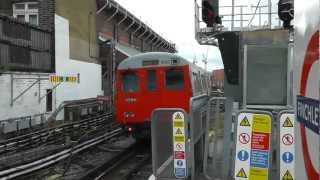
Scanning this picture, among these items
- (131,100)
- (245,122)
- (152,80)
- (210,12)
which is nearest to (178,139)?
(245,122)

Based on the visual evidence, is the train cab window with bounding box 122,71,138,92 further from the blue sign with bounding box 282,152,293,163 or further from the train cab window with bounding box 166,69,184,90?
the blue sign with bounding box 282,152,293,163

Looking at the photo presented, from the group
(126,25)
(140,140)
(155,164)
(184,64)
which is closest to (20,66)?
(140,140)

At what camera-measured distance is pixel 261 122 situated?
6289mm

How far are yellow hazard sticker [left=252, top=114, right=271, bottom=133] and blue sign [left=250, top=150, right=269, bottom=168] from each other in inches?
11.4

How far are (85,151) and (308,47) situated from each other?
15470 millimetres

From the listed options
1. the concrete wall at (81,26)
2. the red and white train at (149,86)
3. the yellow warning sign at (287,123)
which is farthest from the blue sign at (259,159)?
the concrete wall at (81,26)

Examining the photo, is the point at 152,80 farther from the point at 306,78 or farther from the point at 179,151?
the point at 306,78

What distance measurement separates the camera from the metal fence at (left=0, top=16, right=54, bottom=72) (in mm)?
21300

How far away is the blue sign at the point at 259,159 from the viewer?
6461 mm

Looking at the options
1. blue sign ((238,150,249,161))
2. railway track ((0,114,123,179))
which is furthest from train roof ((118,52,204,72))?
blue sign ((238,150,249,161))

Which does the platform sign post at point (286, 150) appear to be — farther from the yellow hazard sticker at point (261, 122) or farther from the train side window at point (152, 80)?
the train side window at point (152, 80)

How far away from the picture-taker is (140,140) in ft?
60.4

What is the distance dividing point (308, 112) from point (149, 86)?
51.7ft

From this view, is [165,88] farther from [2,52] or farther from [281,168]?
[281,168]
